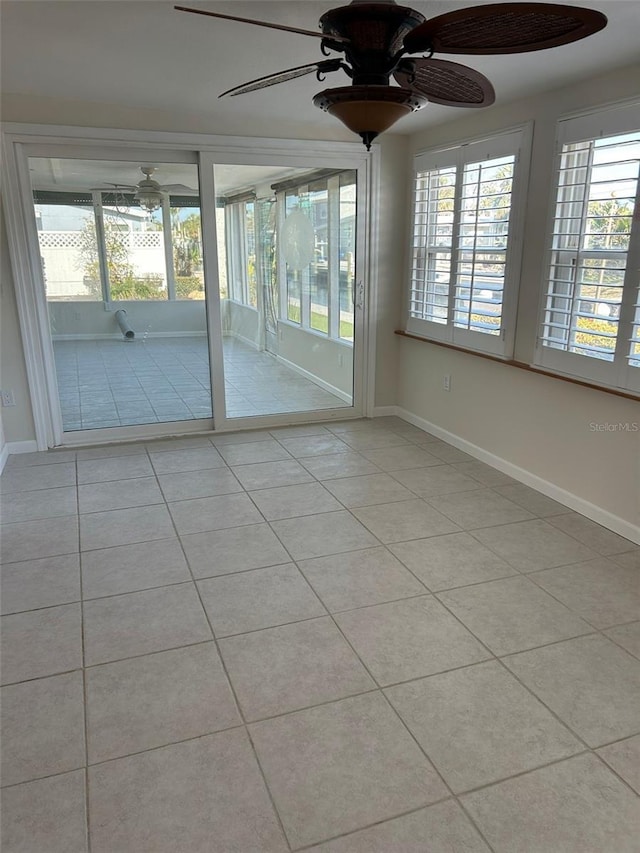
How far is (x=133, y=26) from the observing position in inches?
96.6

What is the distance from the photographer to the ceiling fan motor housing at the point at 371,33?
5.68ft

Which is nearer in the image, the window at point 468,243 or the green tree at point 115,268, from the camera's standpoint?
the window at point 468,243

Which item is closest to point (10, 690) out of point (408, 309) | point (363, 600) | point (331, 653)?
point (331, 653)

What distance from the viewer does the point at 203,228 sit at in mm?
4422

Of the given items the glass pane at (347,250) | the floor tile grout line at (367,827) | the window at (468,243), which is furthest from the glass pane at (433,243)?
the floor tile grout line at (367,827)

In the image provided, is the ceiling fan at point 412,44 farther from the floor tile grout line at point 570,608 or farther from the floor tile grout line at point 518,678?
the floor tile grout line at point 570,608

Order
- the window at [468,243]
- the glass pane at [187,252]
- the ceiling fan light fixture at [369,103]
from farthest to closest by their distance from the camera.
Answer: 1. the glass pane at [187,252]
2. the window at [468,243]
3. the ceiling fan light fixture at [369,103]

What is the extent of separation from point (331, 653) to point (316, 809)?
2.11 feet

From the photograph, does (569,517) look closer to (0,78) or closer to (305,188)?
(305,188)

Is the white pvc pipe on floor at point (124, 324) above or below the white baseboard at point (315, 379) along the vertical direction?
above

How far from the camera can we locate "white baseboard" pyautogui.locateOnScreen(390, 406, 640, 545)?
10.3ft

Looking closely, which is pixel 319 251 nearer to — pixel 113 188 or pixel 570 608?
pixel 113 188

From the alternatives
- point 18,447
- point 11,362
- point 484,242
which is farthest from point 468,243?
point 18,447

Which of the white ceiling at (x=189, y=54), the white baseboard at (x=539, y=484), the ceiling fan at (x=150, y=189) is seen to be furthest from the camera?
the ceiling fan at (x=150, y=189)
